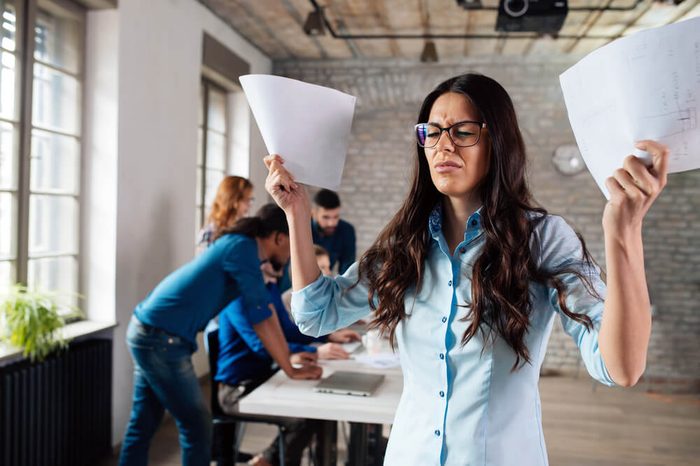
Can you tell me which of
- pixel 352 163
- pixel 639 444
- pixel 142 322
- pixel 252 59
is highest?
pixel 252 59

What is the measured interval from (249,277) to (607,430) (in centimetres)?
314

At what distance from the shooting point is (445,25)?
5.35 metres

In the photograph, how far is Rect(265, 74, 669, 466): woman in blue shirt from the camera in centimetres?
117

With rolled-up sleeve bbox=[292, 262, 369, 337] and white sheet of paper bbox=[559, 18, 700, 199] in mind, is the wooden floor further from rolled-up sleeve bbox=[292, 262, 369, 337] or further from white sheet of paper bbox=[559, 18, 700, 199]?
white sheet of paper bbox=[559, 18, 700, 199]

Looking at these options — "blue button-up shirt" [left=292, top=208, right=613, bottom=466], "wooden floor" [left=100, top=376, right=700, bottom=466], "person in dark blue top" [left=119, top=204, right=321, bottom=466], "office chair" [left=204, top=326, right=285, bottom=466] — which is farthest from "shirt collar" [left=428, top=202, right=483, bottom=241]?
"wooden floor" [left=100, top=376, right=700, bottom=466]

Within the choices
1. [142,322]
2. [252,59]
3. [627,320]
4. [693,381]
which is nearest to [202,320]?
[142,322]

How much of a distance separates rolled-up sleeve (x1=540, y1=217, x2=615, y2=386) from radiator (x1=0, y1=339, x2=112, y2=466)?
8.18ft

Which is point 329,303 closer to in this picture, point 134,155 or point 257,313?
point 257,313

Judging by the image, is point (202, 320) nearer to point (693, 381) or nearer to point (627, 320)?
point (627, 320)

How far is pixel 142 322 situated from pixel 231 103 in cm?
373

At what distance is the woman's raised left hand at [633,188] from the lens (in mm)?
912

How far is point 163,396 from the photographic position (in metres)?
2.81

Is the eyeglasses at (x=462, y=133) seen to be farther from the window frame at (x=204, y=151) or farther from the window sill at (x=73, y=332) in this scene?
the window frame at (x=204, y=151)

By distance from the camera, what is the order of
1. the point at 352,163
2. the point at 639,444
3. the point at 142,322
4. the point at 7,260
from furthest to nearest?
the point at 352,163 < the point at 639,444 < the point at 7,260 < the point at 142,322
